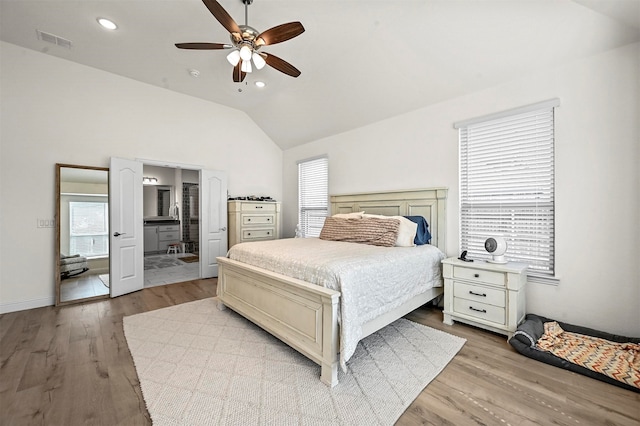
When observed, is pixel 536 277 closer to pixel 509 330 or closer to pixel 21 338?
pixel 509 330

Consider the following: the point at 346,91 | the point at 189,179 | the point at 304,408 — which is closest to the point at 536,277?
the point at 304,408

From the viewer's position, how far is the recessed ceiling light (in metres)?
2.89

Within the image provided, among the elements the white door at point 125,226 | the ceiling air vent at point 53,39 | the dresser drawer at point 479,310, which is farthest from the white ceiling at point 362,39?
the dresser drawer at point 479,310

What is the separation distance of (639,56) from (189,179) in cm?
870

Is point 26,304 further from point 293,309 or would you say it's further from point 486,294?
point 486,294

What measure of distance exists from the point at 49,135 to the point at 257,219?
3.18 meters

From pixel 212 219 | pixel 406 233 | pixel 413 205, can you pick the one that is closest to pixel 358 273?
pixel 406 233

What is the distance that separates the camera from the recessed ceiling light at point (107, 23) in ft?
9.48

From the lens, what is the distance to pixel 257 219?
530 centimetres

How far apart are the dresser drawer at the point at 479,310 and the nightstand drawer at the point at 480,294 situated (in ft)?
0.13

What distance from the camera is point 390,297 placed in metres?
2.36

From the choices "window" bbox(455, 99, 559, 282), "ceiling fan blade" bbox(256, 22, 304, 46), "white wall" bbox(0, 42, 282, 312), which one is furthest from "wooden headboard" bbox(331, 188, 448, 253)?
"white wall" bbox(0, 42, 282, 312)

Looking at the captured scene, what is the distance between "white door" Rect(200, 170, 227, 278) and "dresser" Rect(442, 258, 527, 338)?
13.0 ft

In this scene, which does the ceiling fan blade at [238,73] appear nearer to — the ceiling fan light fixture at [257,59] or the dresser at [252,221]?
the ceiling fan light fixture at [257,59]
